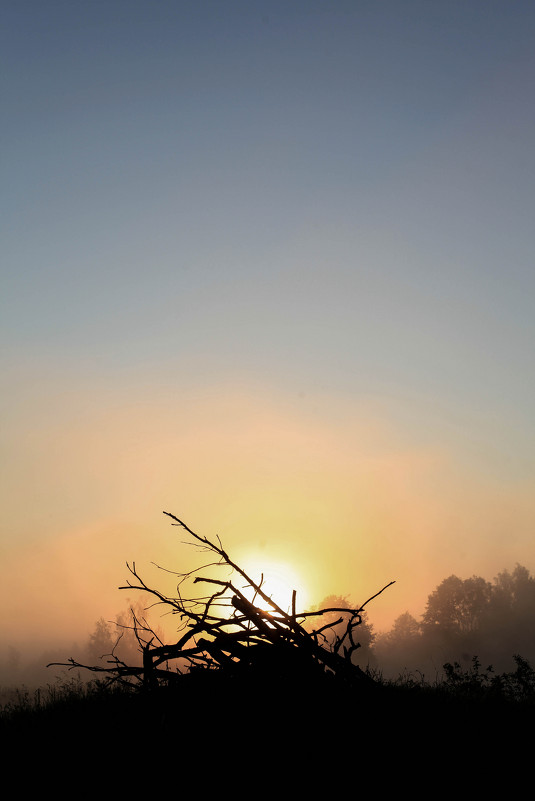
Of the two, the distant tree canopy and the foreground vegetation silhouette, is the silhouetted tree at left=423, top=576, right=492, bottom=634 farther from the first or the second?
the foreground vegetation silhouette

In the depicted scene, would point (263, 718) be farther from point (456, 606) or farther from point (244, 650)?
point (456, 606)

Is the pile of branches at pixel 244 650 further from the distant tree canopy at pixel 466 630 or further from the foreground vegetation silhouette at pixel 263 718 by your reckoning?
the distant tree canopy at pixel 466 630

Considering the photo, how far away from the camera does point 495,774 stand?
10.8 ft

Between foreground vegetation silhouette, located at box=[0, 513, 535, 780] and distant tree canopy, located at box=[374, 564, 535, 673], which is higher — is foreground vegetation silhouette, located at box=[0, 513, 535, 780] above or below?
above

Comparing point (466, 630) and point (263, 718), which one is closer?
point (263, 718)

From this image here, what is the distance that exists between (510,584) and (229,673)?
12336cm

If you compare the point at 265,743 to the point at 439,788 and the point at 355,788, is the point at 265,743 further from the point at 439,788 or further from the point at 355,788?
the point at 439,788

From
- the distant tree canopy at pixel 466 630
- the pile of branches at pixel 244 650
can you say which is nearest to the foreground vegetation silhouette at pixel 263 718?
the pile of branches at pixel 244 650

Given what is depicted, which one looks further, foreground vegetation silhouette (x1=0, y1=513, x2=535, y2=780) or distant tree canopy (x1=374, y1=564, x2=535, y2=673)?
distant tree canopy (x1=374, y1=564, x2=535, y2=673)

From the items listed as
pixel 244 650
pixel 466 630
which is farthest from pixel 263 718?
pixel 466 630

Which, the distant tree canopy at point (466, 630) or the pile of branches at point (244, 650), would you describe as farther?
the distant tree canopy at point (466, 630)

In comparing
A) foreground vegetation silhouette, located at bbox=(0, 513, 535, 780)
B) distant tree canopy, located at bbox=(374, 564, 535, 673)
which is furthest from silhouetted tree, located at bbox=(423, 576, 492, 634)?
foreground vegetation silhouette, located at bbox=(0, 513, 535, 780)

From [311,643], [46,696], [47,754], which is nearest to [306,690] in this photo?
[311,643]

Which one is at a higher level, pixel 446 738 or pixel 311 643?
pixel 311 643
